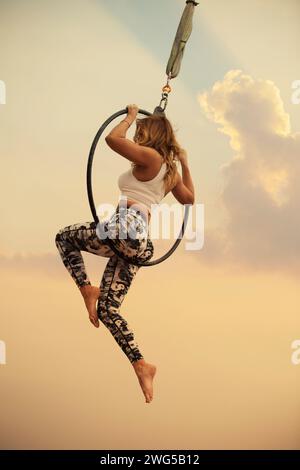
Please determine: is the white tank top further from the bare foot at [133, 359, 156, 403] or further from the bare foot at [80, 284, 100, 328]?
the bare foot at [133, 359, 156, 403]

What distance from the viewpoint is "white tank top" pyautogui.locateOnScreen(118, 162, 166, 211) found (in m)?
A: 3.47

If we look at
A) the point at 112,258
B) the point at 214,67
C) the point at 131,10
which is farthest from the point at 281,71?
the point at 112,258

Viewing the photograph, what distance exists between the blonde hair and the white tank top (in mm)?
40

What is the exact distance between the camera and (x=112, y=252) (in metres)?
3.47

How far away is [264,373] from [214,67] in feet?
6.83

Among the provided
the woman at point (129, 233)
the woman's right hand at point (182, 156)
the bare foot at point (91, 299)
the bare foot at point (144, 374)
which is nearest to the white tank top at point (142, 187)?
the woman at point (129, 233)

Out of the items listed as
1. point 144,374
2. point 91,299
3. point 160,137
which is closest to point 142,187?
point 160,137

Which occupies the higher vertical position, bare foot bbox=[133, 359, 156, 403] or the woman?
the woman

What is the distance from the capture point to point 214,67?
4.70 m

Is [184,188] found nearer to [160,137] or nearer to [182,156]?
[182,156]

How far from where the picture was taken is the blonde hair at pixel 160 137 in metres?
3.47

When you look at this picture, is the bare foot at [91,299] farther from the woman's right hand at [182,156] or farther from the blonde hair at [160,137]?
the woman's right hand at [182,156]

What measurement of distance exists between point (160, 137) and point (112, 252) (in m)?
0.62

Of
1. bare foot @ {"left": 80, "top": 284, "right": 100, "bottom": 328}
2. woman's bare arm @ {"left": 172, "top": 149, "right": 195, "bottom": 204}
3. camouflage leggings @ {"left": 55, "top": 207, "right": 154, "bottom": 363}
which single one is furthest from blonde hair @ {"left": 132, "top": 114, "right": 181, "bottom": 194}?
bare foot @ {"left": 80, "top": 284, "right": 100, "bottom": 328}
